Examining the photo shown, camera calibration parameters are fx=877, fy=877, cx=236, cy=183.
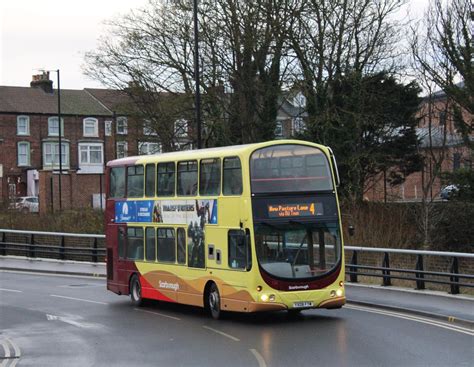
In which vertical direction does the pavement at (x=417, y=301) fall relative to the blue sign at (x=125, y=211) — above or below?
below

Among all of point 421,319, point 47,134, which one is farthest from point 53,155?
point 421,319

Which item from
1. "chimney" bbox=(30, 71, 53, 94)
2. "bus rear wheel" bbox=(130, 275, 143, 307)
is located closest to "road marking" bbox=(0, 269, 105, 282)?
"bus rear wheel" bbox=(130, 275, 143, 307)

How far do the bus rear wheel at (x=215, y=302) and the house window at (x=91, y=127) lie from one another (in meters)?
68.0

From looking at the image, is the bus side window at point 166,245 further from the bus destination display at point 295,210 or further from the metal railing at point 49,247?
the metal railing at point 49,247

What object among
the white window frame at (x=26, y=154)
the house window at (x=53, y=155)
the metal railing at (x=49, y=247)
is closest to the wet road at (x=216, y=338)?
the metal railing at (x=49, y=247)

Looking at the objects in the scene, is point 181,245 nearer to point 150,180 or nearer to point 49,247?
point 150,180

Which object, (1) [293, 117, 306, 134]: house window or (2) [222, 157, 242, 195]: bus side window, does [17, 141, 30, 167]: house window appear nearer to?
(1) [293, 117, 306, 134]: house window

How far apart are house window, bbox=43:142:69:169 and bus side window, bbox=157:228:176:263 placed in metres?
63.2

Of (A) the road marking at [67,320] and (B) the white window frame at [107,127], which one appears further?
(B) the white window frame at [107,127]

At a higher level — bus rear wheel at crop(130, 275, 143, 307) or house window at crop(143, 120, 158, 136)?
house window at crop(143, 120, 158, 136)

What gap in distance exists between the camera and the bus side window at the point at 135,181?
73.8ft

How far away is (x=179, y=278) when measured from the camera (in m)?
20.4

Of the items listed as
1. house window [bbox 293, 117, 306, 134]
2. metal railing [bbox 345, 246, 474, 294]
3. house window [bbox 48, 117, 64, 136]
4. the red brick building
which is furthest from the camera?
house window [bbox 48, 117, 64, 136]

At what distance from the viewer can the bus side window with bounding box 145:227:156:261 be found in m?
21.7
